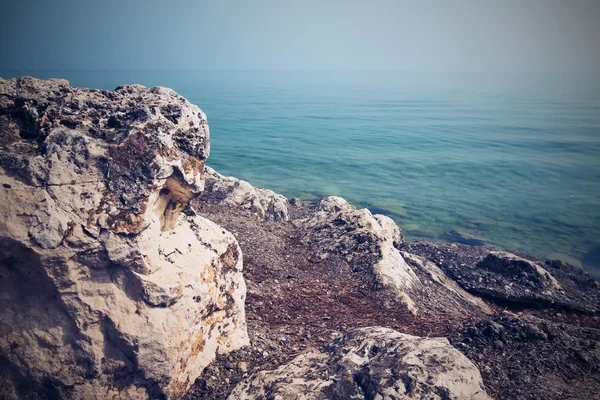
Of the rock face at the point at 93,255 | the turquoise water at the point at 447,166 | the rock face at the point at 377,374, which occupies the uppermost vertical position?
the rock face at the point at 93,255

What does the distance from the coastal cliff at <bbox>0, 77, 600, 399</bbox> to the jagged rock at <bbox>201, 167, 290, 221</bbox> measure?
7.59m

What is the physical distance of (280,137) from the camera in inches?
2098

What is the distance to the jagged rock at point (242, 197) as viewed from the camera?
14.2 m

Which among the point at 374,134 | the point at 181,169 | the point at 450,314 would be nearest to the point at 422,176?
the point at 374,134

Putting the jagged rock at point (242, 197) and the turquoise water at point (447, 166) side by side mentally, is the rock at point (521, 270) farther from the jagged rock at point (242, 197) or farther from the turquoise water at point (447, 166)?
the turquoise water at point (447, 166)

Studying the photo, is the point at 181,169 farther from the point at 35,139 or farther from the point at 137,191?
the point at 35,139

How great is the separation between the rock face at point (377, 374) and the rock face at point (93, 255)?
3.82 feet

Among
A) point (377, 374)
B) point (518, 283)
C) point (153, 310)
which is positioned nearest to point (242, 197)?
point (518, 283)

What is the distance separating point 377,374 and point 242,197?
35.4 ft

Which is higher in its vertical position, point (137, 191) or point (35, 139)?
point (35, 139)

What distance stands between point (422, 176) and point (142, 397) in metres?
34.2

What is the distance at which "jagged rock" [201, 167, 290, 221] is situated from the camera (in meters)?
14.2

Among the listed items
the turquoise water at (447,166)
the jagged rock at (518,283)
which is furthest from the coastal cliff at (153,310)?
the turquoise water at (447,166)

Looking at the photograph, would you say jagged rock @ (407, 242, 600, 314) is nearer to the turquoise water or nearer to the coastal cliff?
the coastal cliff
